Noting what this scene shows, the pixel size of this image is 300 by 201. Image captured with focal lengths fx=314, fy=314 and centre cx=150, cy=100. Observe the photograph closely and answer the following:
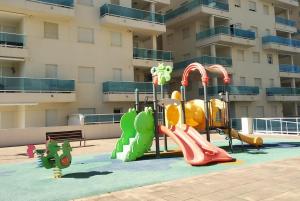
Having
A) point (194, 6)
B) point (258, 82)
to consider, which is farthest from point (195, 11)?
point (258, 82)

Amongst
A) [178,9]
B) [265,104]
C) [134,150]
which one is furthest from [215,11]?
[134,150]

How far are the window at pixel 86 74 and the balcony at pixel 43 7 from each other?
4562mm

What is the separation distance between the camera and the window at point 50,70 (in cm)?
2568

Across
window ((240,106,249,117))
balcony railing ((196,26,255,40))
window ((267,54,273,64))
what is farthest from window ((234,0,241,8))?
window ((240,106,249,117))

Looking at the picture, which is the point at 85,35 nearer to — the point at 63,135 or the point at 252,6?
the point at 63,135

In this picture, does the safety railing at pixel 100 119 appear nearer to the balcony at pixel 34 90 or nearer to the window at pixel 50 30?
the balcony at pixel 34 90

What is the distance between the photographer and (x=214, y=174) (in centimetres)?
856

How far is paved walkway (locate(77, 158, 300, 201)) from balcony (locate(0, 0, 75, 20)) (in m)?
21.3

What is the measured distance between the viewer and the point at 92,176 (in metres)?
9.29

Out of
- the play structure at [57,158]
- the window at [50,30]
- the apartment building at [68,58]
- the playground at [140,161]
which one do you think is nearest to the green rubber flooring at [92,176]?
the playground at [140,161]

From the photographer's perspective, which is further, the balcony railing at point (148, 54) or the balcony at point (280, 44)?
the balcony at point (280, 44)

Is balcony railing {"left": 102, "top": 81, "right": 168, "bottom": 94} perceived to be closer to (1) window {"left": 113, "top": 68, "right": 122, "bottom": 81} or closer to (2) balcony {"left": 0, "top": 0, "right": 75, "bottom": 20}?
(1) window {"left": 113, "top": 68, "right": 122, "bottom": 81}

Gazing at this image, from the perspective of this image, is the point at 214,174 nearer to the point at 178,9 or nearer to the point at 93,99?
the point at 93,99

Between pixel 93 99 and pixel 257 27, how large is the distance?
25265mm
